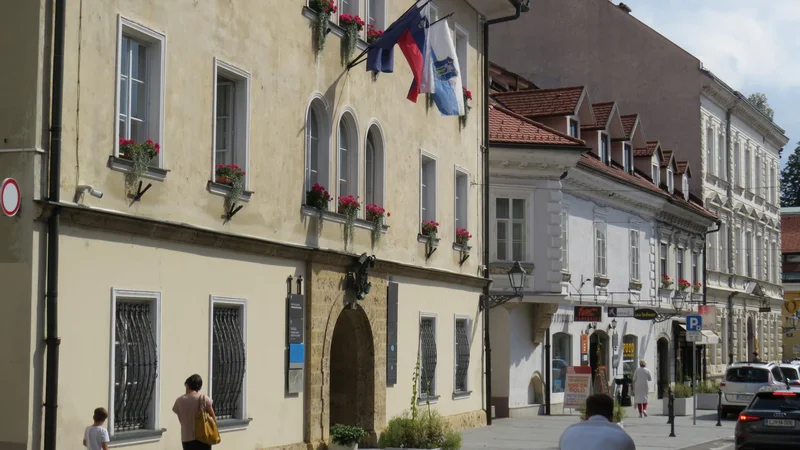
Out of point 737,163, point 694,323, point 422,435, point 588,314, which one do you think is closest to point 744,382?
point 588,314

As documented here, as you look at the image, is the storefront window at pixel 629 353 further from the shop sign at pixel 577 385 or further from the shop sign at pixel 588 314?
the shop sign at pixel 577 385

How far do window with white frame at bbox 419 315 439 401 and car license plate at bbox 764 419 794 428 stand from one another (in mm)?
6850

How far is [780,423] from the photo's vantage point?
2106 centimetres

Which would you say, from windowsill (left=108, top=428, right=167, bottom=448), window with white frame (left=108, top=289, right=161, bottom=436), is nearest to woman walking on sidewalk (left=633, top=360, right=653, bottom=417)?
windowsill (left=108, top=428, right=167, bottom=448)

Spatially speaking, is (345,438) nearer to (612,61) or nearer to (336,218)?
(336,218)

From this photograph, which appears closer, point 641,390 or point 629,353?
point 641,390

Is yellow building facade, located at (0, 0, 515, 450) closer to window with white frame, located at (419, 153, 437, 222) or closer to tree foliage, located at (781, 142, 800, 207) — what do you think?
window with white frame, located at (419, 153, 437, 222)

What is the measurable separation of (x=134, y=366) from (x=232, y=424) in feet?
8.85

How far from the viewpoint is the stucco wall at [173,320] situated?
14078mm

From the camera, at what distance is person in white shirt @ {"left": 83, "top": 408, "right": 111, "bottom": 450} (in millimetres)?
13195

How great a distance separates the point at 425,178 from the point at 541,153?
8.14 m

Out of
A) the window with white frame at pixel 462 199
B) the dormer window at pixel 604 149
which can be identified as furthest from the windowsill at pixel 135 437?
the dormer window at pixel 604 149

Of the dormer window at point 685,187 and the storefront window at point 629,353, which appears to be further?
the dormer window at point 685,187

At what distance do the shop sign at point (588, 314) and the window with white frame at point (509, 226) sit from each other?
2.47 m
